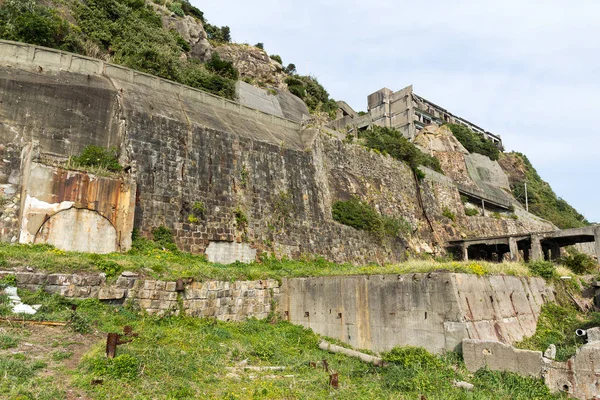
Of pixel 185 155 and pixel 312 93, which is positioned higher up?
pixel 312 93

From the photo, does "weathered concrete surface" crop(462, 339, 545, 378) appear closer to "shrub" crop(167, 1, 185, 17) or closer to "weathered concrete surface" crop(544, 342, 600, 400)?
"weathered concrete surface" crop(544, 342, 600, 400)

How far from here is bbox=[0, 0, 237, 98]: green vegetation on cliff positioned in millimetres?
23547

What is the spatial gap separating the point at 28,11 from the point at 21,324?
23.3m

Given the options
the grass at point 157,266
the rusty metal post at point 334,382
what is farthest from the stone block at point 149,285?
the rusty metal post at point 334,382

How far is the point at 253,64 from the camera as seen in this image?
4347cm

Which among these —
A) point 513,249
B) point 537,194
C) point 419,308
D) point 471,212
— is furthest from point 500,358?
point 537,194

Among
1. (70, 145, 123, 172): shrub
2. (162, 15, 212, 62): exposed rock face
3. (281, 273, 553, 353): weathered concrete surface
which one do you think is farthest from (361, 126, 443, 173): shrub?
(70, 145, 123, 172): shrub

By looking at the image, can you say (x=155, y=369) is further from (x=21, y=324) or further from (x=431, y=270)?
(x=431, y=270)

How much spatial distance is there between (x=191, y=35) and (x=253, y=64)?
7.00 m

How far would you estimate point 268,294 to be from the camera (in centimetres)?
1391

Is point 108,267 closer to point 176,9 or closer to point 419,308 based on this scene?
point 419,308

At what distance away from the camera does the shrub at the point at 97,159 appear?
50.1ft

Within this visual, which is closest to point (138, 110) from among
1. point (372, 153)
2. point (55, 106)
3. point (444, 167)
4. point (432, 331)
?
point (55, 106)

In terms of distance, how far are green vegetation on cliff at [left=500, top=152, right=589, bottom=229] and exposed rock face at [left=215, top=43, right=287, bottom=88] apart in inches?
1313
